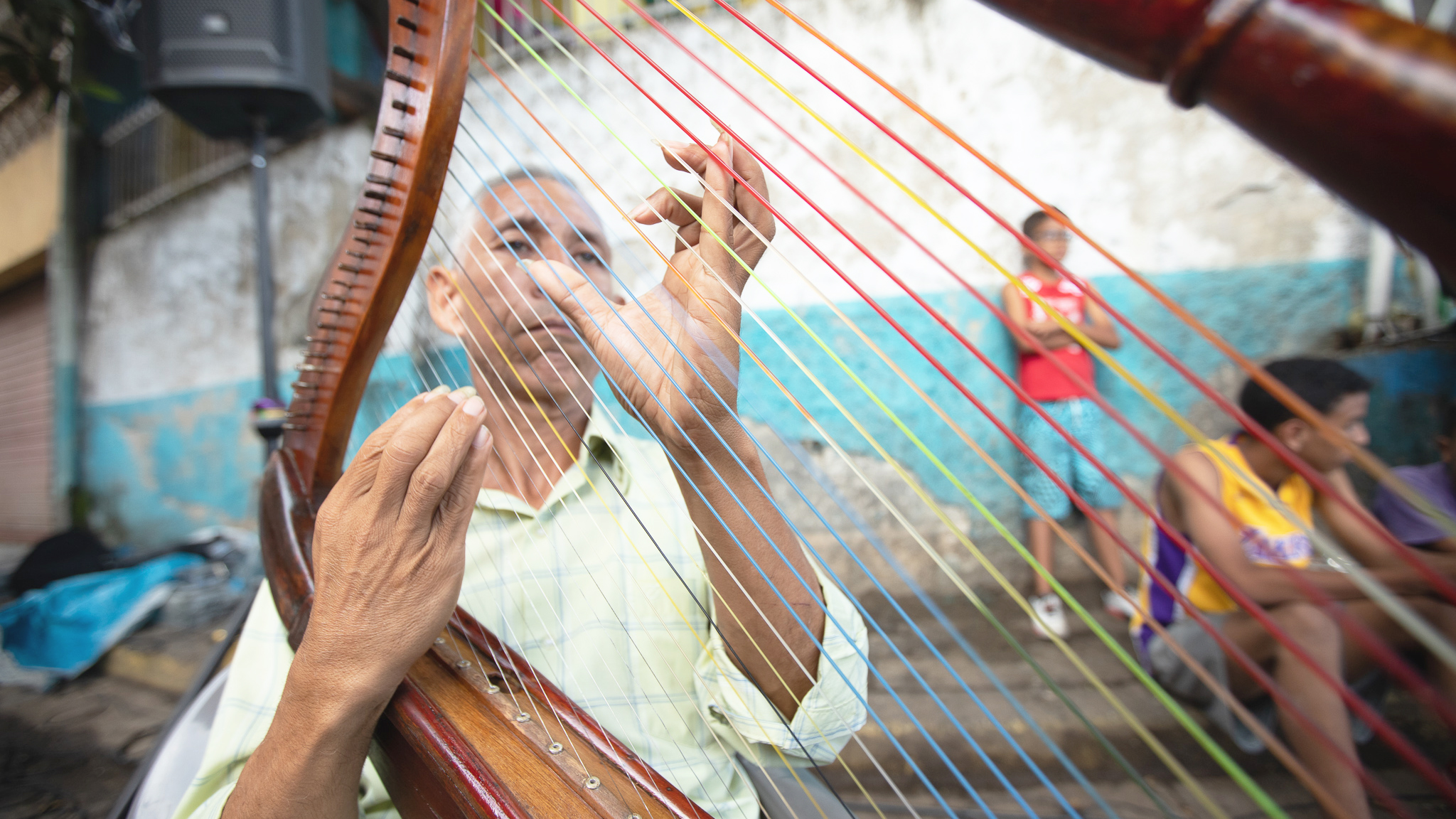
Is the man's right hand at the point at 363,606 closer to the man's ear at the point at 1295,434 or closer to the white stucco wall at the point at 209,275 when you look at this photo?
the man's ear at the point at 1295,434

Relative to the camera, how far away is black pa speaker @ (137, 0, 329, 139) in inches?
101

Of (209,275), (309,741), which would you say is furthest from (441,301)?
(209,275)

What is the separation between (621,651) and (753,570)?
28 centimetres

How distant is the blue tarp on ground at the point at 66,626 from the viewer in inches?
108

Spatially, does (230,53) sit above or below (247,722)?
above

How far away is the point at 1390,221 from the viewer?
0.85ft

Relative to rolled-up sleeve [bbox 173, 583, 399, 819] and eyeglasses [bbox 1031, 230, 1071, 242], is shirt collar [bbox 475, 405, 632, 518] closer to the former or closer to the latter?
rolled-up sleeve [bbox 173, 583, 399, 819]

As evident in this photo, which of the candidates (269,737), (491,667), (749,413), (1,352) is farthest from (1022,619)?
(1,352)

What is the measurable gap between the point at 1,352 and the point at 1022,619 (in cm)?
831

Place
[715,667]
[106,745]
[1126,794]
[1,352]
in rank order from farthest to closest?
[1,352] → [106,745] → [1126,794] → [715,667]

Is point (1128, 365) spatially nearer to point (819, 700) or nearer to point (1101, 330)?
point (1101, 330)

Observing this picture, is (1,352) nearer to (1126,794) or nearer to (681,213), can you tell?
(681,213)

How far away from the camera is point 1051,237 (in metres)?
2.35

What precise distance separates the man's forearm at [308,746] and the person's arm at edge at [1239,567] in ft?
4.98
